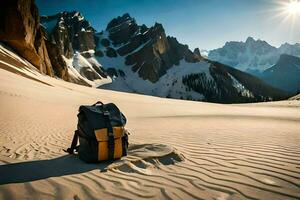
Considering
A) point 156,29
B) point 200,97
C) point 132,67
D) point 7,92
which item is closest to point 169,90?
point 200,97

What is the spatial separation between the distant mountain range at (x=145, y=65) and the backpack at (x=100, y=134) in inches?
5019

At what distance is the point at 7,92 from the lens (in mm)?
17812

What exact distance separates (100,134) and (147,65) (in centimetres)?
16215

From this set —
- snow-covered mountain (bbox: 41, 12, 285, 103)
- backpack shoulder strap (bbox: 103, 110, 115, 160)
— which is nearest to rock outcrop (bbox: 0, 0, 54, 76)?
backpack shoulder strap (bbox: 103, 110, 115, 160)

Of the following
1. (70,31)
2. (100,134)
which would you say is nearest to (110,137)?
(100,134)

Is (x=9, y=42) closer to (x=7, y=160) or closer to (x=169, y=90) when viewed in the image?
(x=7, y=160)

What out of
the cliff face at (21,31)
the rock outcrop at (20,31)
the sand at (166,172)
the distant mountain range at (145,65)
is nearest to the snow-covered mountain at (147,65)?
the distant mountain range at (145,65)

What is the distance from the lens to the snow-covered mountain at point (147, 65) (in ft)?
490

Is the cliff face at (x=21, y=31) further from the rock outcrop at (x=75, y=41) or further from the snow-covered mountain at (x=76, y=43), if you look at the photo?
the snow-covered mountain at (x=76, y=43)

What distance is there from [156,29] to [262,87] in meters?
81.5

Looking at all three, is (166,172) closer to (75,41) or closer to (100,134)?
(100,134)

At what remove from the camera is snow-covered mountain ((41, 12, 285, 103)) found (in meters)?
149

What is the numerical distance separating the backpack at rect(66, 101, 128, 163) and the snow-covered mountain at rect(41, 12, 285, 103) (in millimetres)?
132008

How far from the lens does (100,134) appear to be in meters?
4.90
